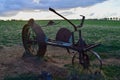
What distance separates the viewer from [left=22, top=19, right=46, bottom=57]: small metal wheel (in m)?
13.1

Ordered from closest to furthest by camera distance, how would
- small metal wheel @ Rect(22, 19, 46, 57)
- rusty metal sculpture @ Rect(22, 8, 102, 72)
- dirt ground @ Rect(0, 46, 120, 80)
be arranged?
rusty metal sculpture @ Rect(22, 8, 102, 72) < dirt ground @ Rect(0, 46, 120, 80) < small metal wheel @ Rect(22, 19, 46, 57)

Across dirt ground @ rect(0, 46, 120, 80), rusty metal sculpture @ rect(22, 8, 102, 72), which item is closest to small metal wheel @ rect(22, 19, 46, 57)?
→ rusty metal sculpture @ rect(22, 8, 102, 72)

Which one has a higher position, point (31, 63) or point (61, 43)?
point (61, 43)

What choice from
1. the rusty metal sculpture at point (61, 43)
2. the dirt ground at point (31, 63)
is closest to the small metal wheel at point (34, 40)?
the rusty metal sculpture at point (61, 43)

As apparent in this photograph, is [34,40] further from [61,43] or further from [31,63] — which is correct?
[61,43]

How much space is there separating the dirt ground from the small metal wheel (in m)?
0.42

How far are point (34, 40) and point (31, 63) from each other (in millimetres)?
930

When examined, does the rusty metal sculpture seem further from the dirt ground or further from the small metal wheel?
the dirt ground

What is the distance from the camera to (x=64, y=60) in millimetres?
14266

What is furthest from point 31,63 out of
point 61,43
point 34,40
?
point 61,43

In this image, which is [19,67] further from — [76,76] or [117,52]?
[117,52]

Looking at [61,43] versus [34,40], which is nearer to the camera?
[61,43]

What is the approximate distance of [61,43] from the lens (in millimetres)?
12695

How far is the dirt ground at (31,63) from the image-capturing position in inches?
478
